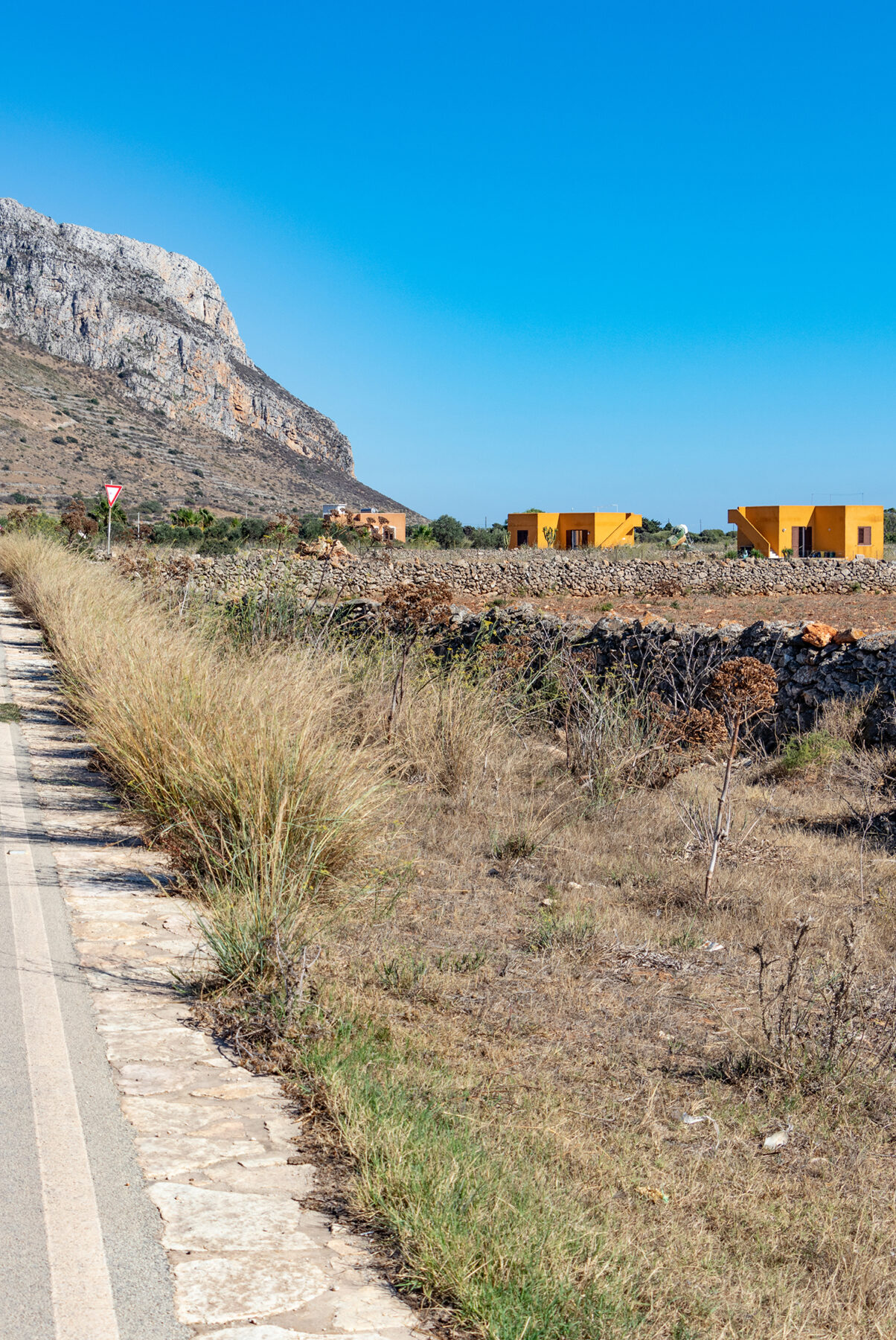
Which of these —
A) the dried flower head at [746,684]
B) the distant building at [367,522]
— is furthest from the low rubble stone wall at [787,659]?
the distant building at [367,522]

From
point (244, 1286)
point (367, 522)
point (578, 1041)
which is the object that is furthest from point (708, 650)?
point (367, 522)

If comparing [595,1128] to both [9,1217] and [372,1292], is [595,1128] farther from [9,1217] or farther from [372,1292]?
[9,1217]

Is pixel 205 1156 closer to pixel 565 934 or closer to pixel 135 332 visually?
pixel 565 934

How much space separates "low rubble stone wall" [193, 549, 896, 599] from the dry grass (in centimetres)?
2189

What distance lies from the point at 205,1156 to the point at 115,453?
67.2m

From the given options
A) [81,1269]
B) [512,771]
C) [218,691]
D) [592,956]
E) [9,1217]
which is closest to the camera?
[81,1269]

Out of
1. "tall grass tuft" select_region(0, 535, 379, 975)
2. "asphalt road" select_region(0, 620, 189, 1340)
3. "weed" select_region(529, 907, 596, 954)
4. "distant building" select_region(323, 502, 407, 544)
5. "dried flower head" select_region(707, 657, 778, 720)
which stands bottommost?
"weed" select_region(529, 907, 596, 954)

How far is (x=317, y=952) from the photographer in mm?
3898

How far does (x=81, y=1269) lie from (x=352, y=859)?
2.82m

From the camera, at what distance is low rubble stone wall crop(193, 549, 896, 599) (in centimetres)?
3036

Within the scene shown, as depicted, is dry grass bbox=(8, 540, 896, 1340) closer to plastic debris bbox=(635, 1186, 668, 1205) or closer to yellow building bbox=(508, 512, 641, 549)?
plastic debris bbox=(635, 1186, 668, 1205)

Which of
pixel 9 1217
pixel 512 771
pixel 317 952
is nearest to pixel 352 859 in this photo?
pixel 317 952

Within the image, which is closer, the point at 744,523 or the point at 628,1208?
the point at 628,1208

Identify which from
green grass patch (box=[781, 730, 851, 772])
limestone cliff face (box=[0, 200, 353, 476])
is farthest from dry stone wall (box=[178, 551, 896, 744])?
limestone cliff face (box=[0, 200, 353, 476])
